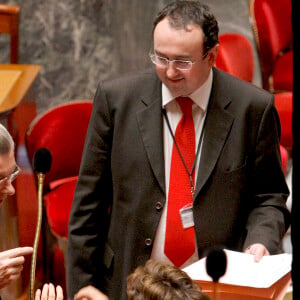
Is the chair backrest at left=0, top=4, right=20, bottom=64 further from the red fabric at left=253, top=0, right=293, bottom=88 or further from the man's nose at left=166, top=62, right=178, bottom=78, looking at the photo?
the man's nose at left=166, top=62, right=178, bottom=78

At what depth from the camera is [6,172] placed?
7.25 ft

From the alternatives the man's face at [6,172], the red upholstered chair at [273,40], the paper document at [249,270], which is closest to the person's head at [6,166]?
the man's face at [6,172]

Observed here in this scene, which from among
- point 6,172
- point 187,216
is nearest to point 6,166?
point 6,172

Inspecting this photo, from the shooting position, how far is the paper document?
196 cm

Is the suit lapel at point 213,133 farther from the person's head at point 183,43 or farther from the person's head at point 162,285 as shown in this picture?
the person's head at point 162,285

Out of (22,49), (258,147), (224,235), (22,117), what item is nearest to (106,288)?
(224,235)

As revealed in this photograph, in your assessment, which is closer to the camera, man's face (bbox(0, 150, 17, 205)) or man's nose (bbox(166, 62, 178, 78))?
man's face (bbox(0, 150, 17, 205))

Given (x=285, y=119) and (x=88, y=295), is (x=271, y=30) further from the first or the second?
(x=88, y=295)

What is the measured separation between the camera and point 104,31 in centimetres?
518

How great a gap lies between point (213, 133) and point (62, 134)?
62.3 inches

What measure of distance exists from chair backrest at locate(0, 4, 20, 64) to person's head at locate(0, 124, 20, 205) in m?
2.64

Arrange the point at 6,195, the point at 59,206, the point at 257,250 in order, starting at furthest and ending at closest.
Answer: the point at 59,206 → the point at 257,250 → the point at 6,195

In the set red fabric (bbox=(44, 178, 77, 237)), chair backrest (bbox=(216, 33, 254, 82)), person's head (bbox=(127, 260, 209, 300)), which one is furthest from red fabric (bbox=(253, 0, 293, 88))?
person's head (bbox=(127, 260, 209, 300))

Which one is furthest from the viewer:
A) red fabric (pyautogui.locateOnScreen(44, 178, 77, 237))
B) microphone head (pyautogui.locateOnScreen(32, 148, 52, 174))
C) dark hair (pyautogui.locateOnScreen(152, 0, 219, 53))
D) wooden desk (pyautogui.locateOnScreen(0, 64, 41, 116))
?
red fabric (pyautogui.locateOnScreen(44, 178, 77, 237))
